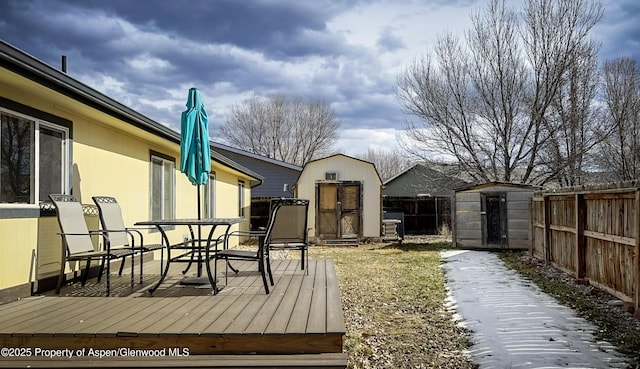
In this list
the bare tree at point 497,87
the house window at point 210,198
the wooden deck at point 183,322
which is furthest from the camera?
the bare tree at point 497,87

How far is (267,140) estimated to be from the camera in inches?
1321

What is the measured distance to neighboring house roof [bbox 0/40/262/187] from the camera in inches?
132

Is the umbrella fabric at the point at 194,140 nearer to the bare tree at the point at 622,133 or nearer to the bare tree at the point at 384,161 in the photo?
the bare tree at the point at 622,133

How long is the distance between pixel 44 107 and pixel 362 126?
3022 cm

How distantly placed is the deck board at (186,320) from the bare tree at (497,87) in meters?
13.8

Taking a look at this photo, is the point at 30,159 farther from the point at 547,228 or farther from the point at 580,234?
the point at 547,228

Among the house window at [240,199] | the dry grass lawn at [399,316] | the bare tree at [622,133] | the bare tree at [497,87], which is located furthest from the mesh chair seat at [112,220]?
the bare tree at [622,133]

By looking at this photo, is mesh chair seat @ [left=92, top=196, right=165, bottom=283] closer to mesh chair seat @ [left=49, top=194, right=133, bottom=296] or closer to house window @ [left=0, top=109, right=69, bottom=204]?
mesh chair seat @ [left=49, top=194, right=133, bottom=296]

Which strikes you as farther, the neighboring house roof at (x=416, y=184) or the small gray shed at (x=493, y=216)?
the neighboring house roof at (x=416, y=184)

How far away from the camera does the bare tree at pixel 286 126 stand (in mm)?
33500

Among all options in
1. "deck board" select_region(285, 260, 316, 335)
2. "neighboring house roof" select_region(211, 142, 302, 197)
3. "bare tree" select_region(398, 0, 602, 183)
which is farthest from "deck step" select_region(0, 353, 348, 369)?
"neighboring house roof" select_region(211, 142, 302, 197)

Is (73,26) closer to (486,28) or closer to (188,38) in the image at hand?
(188,38)

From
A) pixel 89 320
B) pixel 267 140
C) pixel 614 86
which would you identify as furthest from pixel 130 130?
pixel 267 140

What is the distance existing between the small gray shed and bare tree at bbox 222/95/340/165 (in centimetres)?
2107
